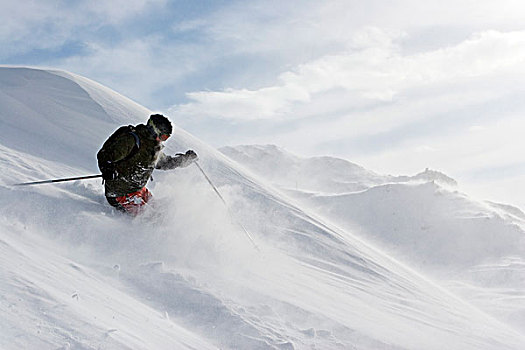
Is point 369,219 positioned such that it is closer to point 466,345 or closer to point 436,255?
point 436,255

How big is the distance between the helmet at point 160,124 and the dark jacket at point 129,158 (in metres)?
0.08

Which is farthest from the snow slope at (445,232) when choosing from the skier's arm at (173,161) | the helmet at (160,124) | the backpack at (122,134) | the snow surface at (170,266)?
the backpack at (122,134)

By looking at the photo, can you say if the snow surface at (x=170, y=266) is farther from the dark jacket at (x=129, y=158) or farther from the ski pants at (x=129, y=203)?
the dark jacket at (x=129, y=158)

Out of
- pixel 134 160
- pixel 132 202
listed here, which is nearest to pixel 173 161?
pixel 134 160

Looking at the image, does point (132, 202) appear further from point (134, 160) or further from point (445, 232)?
point (445, 232)

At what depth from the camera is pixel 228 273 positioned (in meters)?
5.65

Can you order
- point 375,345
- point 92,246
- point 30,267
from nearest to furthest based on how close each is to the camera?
point 30,267 < point 375,345 < point 92,246

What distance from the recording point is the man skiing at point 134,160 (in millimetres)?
6117

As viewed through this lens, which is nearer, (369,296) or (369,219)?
(369,296)

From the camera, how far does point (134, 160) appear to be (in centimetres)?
643

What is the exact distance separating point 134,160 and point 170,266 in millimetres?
1788

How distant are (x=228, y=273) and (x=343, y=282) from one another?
7.70 ft

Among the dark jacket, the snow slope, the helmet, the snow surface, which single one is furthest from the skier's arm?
the snow slope

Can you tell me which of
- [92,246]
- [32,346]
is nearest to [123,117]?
[92,246]
